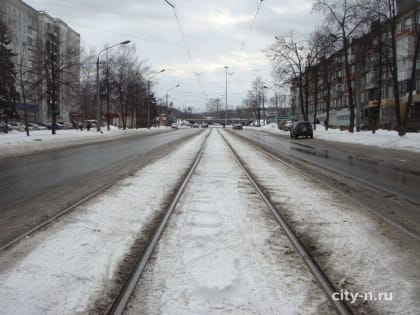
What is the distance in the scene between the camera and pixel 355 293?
3758mm

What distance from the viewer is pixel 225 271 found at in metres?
4.26

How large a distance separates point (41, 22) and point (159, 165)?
312 ft

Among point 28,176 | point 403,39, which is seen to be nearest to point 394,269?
point 28,176

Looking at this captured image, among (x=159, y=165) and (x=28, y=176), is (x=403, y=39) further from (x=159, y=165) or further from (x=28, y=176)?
(x=28, y=176)

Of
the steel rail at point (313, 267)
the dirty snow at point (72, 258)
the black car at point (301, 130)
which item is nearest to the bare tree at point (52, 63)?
the black car at point (301, 130)

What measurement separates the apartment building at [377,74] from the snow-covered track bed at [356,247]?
2421cm

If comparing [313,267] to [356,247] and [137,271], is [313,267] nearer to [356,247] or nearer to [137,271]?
[356,247]

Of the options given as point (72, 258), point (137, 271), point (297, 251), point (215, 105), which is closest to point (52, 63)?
point (72, 258)

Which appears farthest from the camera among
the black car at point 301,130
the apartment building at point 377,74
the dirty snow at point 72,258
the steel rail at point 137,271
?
the black car at point 301,130

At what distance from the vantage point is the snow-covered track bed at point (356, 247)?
12.1 ft

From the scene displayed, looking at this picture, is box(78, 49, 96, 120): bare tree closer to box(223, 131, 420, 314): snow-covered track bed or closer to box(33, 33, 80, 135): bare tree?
box(33, 33, 80, 135): bare tree

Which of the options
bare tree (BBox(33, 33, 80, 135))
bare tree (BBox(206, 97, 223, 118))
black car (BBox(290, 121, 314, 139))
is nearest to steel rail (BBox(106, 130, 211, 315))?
bare tree (BBox(33, 33, 80, 135))

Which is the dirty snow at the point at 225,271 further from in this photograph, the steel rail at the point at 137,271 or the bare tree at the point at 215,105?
the bare tree at the point at 215,105

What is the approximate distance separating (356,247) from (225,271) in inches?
72.3
